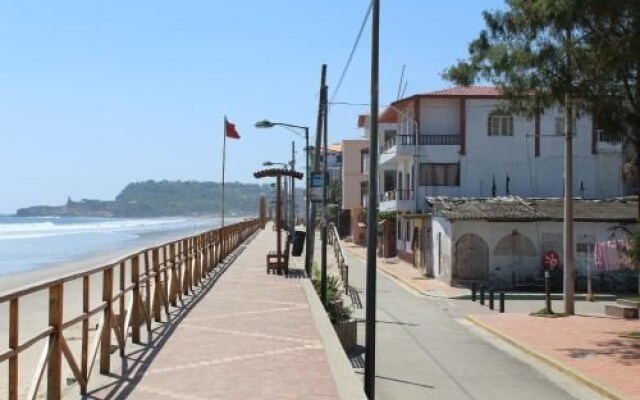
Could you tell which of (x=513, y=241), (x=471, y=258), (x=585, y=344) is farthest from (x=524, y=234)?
(x=585, y=344)

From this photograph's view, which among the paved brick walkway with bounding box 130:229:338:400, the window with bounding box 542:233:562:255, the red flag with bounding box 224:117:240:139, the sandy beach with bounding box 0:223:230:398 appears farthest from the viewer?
the red flag with bounding box 224:117:240:139

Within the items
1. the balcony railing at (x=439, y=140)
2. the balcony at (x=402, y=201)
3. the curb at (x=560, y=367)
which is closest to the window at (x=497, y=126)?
the balcony railing at (x=439, y=140)

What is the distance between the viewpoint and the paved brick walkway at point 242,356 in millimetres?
7805

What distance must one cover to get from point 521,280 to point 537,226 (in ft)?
7.36

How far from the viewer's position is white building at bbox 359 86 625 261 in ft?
136

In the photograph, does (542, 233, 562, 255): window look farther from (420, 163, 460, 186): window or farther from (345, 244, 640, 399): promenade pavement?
(420, 163, 460, 186): window

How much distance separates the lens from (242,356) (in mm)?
9750

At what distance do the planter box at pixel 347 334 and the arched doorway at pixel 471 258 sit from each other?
A: 16.7 meters

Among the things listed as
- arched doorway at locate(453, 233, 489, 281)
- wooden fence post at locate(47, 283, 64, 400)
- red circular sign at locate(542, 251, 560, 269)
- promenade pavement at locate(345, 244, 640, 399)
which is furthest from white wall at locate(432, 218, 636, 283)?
wooden fence post at locate(47, 283, 64, 400)

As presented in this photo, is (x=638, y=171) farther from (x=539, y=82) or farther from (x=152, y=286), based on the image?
(x=152, y=286)

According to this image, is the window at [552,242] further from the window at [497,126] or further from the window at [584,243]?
the window at [497,126]

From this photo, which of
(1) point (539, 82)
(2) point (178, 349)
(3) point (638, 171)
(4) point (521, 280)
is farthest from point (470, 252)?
(2) point (178, 349)

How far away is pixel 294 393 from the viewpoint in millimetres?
7715

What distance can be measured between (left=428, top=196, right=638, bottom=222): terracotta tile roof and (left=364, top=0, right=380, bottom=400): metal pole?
20853 millimetres
